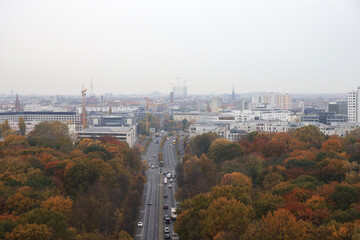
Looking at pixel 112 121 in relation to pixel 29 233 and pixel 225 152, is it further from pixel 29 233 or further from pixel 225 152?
pixel 29 233

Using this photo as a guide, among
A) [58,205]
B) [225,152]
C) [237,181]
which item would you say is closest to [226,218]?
[237,181]

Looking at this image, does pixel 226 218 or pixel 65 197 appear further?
pixel 65 197

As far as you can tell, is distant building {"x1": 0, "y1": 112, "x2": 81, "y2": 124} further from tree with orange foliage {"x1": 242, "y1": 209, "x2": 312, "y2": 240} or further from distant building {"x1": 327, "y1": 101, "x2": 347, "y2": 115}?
tree with orange foliage {"x1": 242, "y1": 209, "x2": 312, "y2": 240}

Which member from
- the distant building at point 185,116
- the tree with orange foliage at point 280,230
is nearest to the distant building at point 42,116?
the distant building at point 185,116

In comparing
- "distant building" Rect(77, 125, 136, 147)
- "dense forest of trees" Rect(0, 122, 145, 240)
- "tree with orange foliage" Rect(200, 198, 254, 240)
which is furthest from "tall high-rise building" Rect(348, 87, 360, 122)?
"tree with orange foliage" Rect(200, 198, 254, 240)

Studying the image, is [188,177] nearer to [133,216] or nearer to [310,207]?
[133,216]

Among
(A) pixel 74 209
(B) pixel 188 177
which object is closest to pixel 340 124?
(B) pixel 188 177
